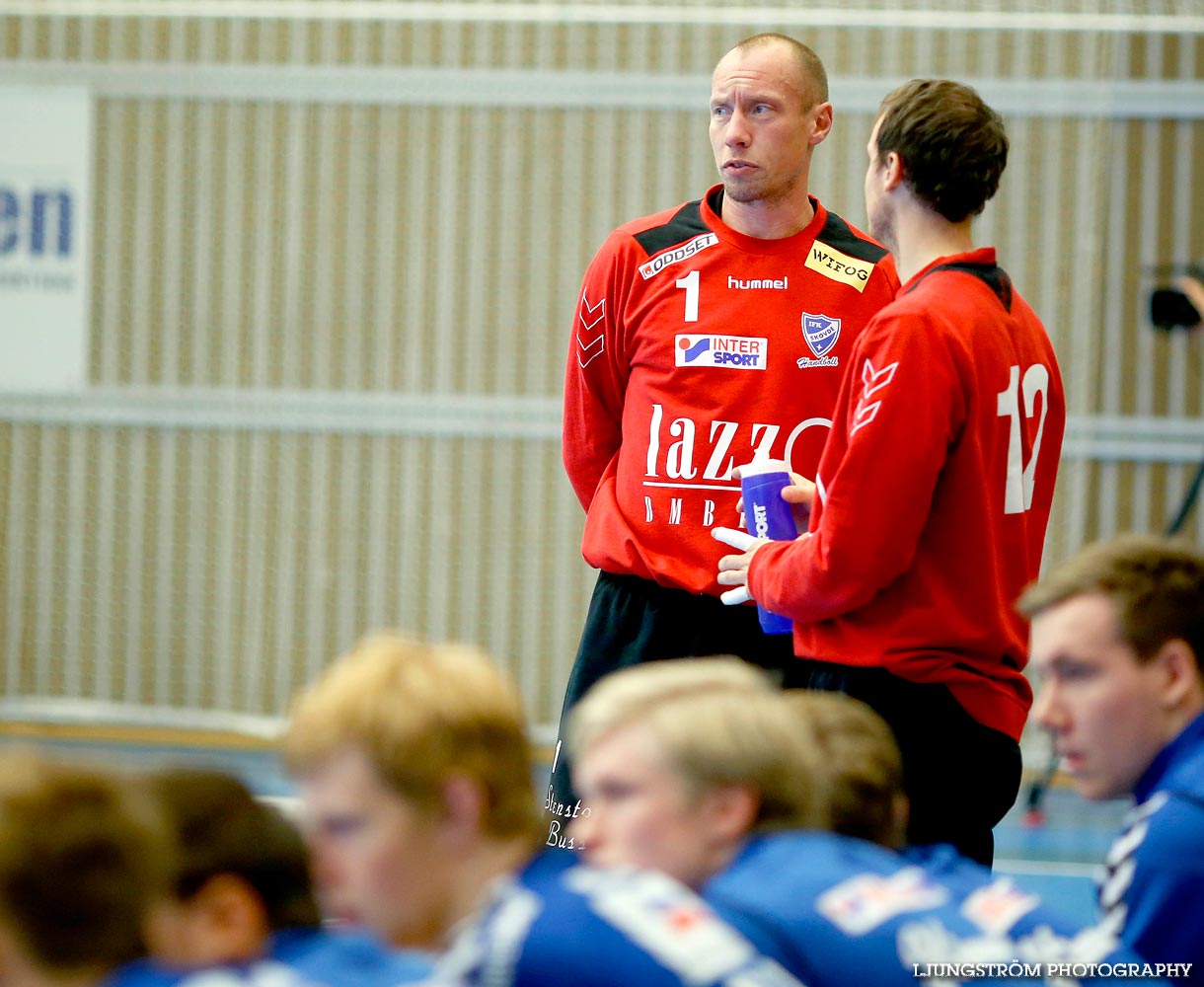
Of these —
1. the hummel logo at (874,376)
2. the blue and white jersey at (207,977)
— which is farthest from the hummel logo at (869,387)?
the blue and white jersey at (207,977)

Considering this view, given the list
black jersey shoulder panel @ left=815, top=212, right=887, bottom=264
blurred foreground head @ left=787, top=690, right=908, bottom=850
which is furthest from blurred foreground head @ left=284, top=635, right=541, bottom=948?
black jersey shoulder panel @ left=815, top=212, right=887, bottom=264

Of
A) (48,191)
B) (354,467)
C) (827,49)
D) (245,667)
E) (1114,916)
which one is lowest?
(245,667)

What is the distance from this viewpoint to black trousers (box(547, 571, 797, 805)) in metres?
3.77

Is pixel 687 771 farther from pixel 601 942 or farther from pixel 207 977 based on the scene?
pixel 207 977

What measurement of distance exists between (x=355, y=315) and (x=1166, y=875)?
6.64 m

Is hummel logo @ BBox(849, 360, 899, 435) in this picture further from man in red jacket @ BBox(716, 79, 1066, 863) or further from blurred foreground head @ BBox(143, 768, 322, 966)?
blurred foreground head @ BBox(143, 768, 322, 966)

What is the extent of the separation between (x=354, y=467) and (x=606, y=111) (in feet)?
7.62

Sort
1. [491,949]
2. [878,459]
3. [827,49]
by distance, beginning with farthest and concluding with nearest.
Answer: [827,49] → [878,459] → [491,949]

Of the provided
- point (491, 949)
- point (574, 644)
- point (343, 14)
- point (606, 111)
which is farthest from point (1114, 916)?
point (343, 14)

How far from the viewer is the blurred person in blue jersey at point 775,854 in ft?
5.99

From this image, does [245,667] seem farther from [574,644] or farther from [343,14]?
[343,14]

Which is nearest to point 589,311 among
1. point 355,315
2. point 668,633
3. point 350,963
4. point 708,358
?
point 708,358

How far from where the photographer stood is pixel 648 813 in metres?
1.94

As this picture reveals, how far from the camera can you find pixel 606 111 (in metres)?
8.09
